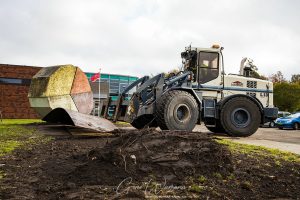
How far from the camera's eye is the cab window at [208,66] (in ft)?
44.0

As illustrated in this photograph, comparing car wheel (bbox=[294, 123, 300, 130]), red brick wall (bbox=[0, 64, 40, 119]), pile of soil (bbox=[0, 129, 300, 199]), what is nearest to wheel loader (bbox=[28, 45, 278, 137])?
pile of soil (bbox=[0, 129, 300, 199])

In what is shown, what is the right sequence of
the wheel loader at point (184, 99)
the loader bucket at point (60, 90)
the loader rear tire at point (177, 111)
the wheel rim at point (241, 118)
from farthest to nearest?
the loader bucket at point (60, 90) < the wheel rim at point (241, 118) < the wheel loader at point (184, 99) < the loader rear tire at point (177, 111)

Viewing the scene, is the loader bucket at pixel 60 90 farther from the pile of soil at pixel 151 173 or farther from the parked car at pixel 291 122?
the parked car at pixel 291 122

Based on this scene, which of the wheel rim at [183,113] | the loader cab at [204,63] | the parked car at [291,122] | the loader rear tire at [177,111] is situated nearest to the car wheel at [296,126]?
the parked car at [291,122]

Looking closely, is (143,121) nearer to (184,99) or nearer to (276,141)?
(184,99)

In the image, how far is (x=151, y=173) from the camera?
4961mm

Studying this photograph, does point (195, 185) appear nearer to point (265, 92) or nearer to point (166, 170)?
point (166, 170)

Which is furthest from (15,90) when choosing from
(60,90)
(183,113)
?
(183,113)

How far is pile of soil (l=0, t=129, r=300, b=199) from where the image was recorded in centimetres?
425

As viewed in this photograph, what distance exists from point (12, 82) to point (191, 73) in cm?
2645

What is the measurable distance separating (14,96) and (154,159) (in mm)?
32493

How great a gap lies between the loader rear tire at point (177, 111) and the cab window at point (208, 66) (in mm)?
1637

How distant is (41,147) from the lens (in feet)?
25.9

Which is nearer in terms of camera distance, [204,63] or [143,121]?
[143,121]
